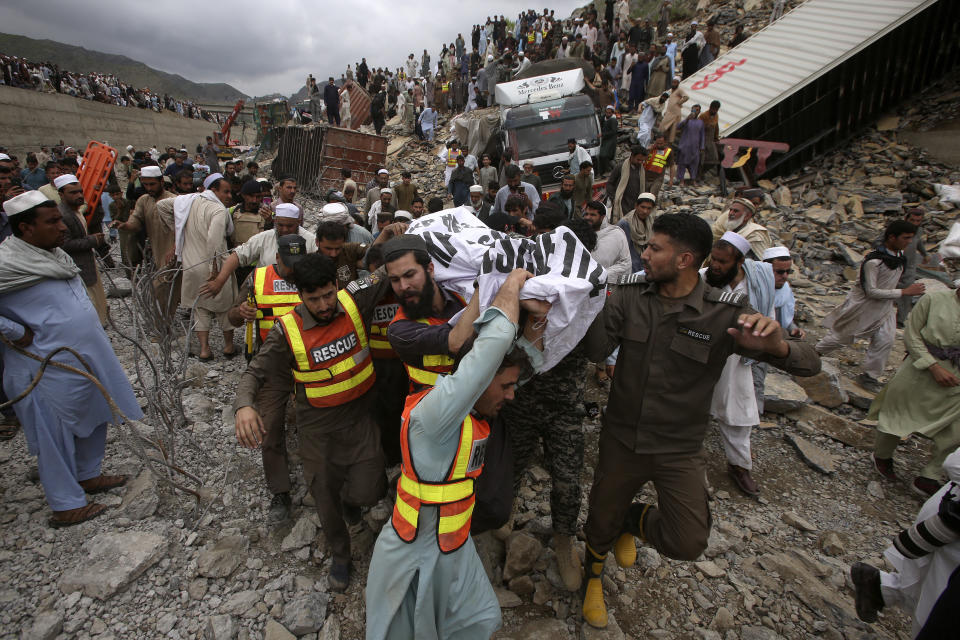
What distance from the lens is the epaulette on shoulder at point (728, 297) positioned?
2098mm

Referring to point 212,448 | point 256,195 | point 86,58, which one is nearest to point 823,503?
point 212,448

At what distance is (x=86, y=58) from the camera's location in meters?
100

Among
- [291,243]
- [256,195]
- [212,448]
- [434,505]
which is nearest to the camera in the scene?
[434,505]

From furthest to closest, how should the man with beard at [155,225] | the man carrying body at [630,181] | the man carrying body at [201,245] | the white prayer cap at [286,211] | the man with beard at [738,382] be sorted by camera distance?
the man carrying body at [630,181] < the man with beard at [155,225] < the man carrying body at [201,245] < the white prayer cap at [286,211] < the man with beard at [738,382]

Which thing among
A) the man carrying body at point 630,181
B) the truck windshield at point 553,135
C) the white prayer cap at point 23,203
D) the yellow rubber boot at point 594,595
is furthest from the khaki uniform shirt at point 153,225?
the truck windshield at point 553,135

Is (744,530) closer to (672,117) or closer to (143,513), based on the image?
(143,513)

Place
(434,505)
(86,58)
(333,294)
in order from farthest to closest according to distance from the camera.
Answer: (86,58) < (333,294) < (434,505)

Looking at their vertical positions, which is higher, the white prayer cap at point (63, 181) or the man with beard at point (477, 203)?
the white prayer cap at point (63, 181)

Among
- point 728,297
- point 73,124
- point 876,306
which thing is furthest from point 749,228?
point 73,124

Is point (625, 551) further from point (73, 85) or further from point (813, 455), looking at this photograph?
point (73, 85)

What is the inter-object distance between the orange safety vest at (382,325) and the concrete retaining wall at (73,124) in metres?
20.1

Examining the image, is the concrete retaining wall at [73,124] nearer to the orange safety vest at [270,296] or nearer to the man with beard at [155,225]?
the man with beard at [155,225]

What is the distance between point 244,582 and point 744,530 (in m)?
3.19

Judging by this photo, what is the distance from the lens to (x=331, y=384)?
2465 mm
